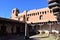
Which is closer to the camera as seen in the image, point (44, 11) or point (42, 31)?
point (42, 31)

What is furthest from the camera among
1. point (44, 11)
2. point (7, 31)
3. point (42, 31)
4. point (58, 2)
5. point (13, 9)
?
point (13, 9)

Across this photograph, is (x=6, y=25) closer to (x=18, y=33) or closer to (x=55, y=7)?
(x=18, y=33)

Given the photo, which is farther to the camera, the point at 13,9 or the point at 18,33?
the point at 13,9

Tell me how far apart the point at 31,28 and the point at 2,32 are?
15936 mm

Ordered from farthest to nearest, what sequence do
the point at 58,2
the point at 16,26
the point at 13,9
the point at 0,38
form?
the point at 13,9 → the point at 16,26 → the point at 0,38 → the point at 58,2

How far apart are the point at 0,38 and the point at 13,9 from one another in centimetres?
3113

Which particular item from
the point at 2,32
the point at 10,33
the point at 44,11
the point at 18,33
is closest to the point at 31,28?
the point at 44,11

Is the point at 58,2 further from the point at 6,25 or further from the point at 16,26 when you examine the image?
the point at 16,26

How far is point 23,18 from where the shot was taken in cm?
4438

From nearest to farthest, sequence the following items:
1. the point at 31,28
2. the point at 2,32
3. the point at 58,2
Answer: the point at 58,2
the point at 2,32
the point at 31,28

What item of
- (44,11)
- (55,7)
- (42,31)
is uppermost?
(44,11)

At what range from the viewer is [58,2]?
5.79 feet

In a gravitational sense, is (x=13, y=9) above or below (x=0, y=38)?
above

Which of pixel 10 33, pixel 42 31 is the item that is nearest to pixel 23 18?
pixel 42 31
